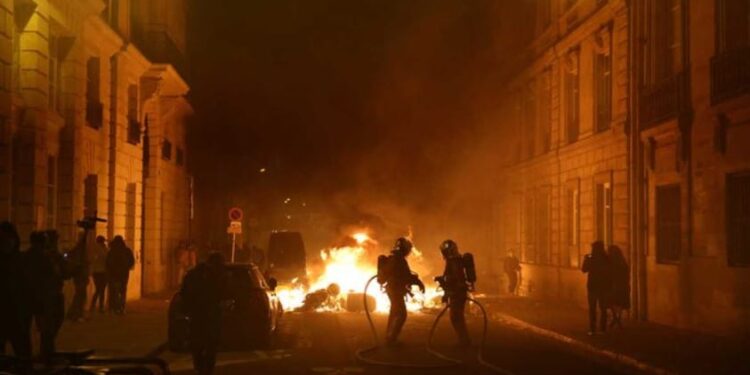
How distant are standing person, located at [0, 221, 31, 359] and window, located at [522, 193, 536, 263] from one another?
24250mm

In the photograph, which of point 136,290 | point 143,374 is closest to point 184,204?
point 136,290

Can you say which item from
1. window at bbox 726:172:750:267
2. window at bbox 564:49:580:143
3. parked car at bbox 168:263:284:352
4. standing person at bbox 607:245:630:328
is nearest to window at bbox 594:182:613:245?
window at bbox 564:49:580:143

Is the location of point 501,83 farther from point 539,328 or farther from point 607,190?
point 539,328

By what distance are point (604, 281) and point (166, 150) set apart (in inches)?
797

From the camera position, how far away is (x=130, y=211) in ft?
94.9

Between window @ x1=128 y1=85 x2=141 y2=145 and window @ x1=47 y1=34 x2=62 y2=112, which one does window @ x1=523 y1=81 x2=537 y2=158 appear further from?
window @ x1=47 y1=34 x2=62 y2=112

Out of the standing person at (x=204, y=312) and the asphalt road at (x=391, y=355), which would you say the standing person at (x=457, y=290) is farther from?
the standing person at (x=204, y=312)

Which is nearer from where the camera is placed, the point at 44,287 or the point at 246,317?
the point at 44,287

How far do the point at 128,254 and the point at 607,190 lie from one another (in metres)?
12.6

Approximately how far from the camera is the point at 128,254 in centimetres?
2248

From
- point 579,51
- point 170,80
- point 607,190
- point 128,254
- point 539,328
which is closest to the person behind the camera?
point 539,328

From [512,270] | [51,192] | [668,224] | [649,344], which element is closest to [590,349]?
[649,344]

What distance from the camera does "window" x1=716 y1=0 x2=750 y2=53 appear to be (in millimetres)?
18375

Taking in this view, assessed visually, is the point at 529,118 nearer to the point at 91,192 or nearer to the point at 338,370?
the point at 91,192
